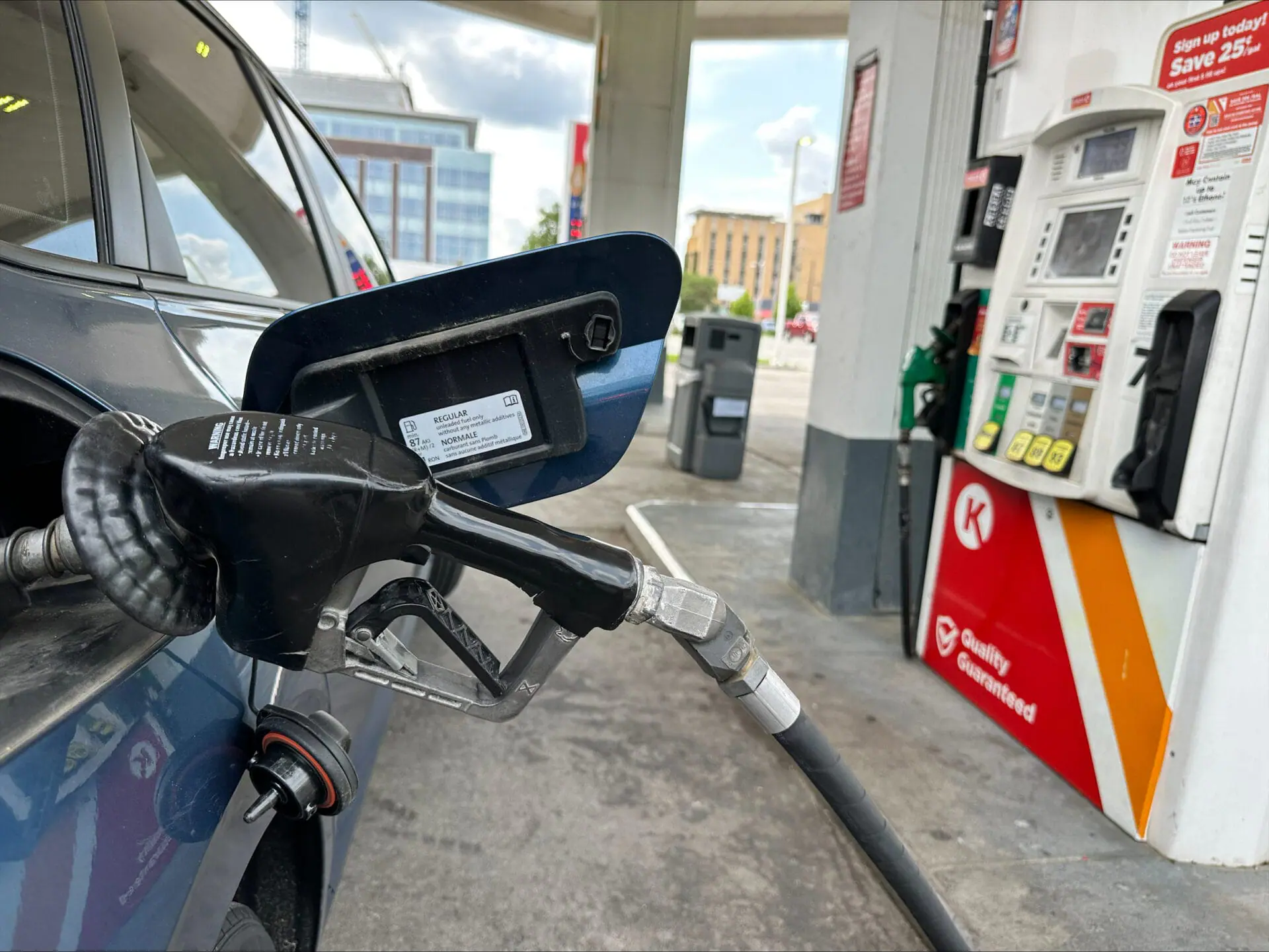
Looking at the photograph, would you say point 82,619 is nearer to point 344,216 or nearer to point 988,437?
point 344,216

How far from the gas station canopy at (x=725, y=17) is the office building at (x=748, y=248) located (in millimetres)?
76325

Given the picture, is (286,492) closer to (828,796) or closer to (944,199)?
(828,796)

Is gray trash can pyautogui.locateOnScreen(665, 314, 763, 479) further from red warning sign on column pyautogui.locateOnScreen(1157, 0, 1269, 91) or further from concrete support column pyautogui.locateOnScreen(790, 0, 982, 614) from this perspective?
red warning sign on column pyautogui.locateOnScreen(1157, 0, 1269, 91)

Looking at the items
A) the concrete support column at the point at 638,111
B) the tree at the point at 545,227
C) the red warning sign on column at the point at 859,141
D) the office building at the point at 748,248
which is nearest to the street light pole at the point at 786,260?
the tree at the point at 545,227

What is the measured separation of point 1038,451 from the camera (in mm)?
3035

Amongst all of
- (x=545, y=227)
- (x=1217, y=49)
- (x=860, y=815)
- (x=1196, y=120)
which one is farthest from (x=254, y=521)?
(x=545, y=227)

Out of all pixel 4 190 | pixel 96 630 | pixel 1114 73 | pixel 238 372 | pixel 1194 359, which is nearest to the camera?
pixel 96 630

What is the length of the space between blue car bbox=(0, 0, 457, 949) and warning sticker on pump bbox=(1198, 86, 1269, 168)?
247cm

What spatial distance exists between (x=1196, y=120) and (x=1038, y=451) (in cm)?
108

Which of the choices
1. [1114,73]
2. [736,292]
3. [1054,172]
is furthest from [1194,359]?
[736,292]

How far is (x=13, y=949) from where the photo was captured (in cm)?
75

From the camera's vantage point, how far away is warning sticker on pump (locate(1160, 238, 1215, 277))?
247 centimetres

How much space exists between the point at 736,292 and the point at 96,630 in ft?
225

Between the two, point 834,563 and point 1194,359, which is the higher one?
point 1194,359
